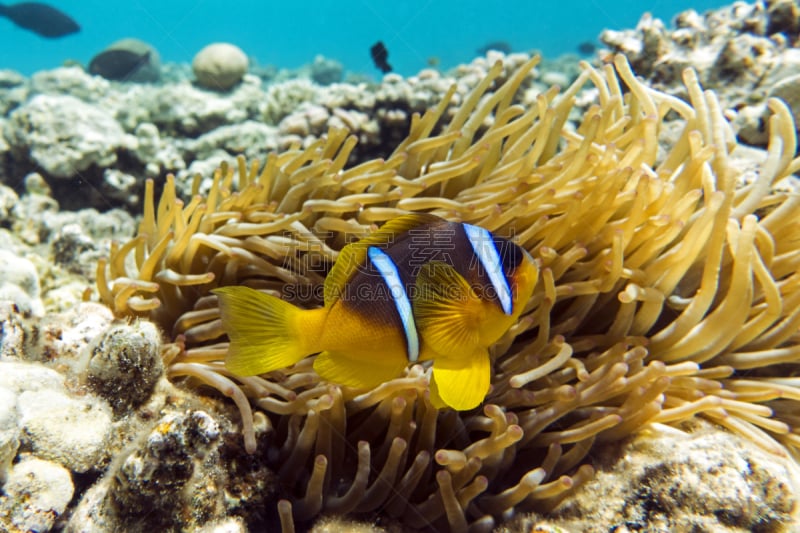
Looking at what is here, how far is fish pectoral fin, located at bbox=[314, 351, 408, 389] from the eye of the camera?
1.23 meters

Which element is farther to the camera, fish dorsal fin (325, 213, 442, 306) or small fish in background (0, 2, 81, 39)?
small fish in background (0, 2, 81, 39)

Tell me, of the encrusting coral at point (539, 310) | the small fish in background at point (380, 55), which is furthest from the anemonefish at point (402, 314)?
the small fish in background at point (380, 55)

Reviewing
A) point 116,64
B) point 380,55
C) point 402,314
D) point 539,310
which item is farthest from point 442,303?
point 116,64

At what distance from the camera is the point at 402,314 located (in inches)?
45.3

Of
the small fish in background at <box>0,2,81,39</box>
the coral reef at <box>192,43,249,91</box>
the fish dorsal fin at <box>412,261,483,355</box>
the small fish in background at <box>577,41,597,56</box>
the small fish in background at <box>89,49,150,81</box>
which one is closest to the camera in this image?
the fish dorsal fin at <box>412,261,483,355</box>

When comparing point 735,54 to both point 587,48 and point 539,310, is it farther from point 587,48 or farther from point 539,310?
point 587,48

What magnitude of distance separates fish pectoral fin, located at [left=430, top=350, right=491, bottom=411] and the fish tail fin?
31 cm

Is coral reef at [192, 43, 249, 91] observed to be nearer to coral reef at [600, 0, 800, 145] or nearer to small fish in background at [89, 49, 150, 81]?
small fish in background at [89, 49, 150, 81]

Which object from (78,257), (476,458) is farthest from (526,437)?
(78,257)

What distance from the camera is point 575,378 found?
157 centimetres

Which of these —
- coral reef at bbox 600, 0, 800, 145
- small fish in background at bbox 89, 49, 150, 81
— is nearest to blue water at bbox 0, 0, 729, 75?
small fish in background at bbox 89, 49, 150, 81

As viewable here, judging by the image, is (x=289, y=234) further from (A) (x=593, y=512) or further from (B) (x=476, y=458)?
(A) (x=593, y=512)

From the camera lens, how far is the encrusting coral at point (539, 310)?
145cm

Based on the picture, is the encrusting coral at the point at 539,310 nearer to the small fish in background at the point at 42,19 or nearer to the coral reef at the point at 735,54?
the coral reef at the point at 735,54
